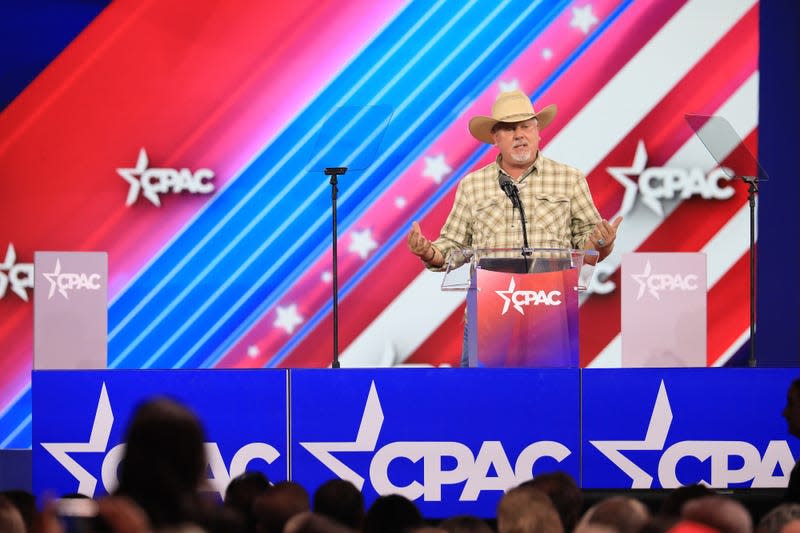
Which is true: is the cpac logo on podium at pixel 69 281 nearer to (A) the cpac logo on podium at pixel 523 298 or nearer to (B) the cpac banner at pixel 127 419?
(B) the cpac banner at pixel 127 419

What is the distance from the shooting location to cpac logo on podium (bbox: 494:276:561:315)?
3.99 m

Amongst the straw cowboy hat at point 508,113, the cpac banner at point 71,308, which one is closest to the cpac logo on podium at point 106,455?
the cpac banner at point 71,308

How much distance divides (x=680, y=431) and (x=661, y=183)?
297 centimetres

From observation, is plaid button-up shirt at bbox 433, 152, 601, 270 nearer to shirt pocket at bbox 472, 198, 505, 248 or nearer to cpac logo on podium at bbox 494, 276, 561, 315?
shirt pocket at bbox 472, 198, 505, 248

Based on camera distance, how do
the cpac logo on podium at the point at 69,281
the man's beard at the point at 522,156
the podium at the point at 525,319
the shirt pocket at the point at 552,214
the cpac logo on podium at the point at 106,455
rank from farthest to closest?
the man's beard at the point at 522,156
the shirt pocket at the point at 552,214
the cpac logo on podium at the point at 69,281
the podium at the point at 525,319
the cpac logo on podium at the point at 106,455

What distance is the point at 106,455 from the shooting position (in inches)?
151

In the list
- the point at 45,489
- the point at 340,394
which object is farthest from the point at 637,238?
the point at 45,489

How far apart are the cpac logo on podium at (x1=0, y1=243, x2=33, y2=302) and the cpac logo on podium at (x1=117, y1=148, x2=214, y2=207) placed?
667mm

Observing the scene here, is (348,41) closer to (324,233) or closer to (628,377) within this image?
(324,233)

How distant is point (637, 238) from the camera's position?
664 cm

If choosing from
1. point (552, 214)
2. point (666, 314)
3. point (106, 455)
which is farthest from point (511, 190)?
point (106, 455)

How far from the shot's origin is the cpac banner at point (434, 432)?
386cm

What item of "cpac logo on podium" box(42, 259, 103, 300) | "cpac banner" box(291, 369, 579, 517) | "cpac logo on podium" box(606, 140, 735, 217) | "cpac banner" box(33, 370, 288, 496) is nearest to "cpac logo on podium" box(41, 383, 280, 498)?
"cpac banner" box(33, 370, 288, 496)

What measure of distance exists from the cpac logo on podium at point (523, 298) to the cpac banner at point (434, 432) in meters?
0.24
